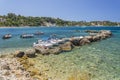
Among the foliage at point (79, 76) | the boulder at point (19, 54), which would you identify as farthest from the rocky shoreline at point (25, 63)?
the foliage at point (79, 76)

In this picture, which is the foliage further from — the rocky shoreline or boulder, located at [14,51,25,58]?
boulder, located at [14,51,25,58]

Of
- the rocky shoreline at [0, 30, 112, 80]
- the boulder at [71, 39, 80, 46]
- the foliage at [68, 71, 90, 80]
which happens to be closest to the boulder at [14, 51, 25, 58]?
the rocky shoreline at [0, 30, 112, 80]

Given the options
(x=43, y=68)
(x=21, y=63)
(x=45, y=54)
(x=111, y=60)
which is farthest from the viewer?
(x=45, y=54)

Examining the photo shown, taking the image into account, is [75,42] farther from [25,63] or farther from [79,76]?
[79,76]

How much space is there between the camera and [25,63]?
3006 centimetres

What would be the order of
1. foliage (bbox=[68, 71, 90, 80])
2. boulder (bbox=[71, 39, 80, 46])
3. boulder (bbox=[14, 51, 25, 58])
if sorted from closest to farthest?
foliage (bbox=[68, 71, 90, 80]), boulder (bbox=[14, 51, 25, 58]), boulder (bbox=[71, 39, 80, 46])

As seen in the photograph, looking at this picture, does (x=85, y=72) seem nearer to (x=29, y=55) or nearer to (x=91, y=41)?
(x=29, y=55)

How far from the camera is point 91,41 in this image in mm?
59844

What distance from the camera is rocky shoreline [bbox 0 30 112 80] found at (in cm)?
2227

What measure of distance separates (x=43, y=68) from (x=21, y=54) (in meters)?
8.46

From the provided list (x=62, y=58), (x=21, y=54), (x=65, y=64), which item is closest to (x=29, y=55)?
(x=21, y=54)

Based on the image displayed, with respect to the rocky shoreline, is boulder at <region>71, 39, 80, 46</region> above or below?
below

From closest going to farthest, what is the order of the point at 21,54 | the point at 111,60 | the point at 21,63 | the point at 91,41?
the point at 21,63 → the point at 111,60 → the point at 21,54 → the point at 91,41

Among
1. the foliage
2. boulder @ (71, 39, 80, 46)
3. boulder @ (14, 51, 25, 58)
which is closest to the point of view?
the foliage
